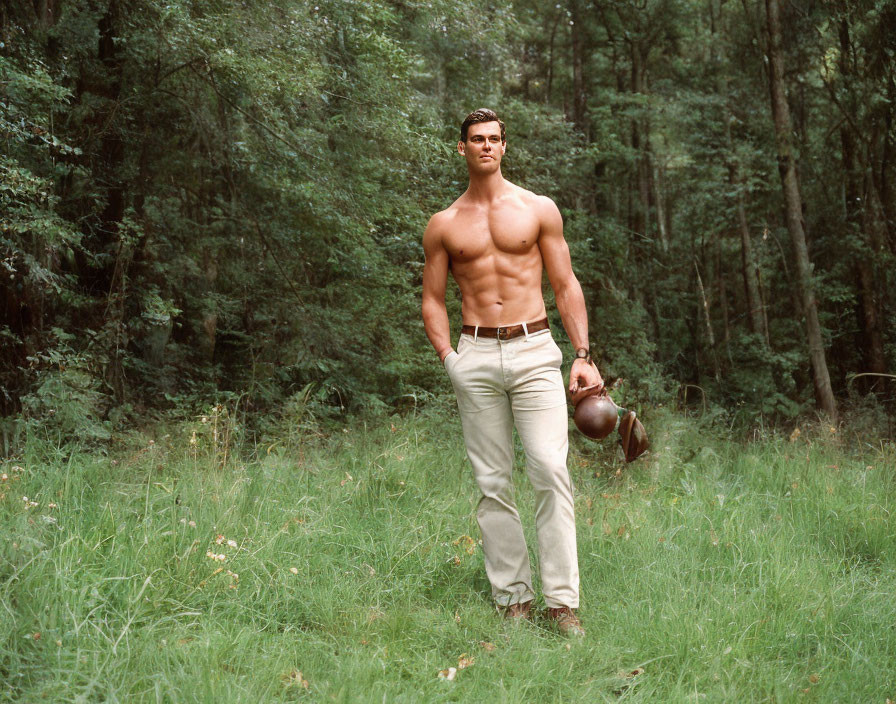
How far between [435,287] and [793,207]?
8570 millimetres

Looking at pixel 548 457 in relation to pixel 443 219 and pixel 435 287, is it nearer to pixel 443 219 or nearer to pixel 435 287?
pixel 435 287

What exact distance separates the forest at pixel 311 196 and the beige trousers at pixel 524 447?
273 centimetres

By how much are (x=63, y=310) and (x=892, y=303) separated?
1088 centimetres

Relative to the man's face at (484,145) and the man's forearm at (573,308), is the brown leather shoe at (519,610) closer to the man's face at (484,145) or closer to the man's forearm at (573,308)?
the man's forearm at (573,308)

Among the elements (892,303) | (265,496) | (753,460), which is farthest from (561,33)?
(265,496)

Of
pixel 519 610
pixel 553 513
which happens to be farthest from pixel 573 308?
pixel 519 610

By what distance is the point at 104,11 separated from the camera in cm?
764

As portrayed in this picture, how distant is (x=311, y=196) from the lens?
8.04m

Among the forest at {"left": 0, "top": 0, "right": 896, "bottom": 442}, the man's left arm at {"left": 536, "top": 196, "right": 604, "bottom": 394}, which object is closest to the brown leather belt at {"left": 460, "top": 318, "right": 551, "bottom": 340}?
the man's left arm at {"left": 536, "top": 196, "right": 604, "bottom": 394}

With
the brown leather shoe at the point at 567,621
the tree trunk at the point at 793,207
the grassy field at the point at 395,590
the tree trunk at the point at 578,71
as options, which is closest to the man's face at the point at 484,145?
the grassy field at the point at 395,590

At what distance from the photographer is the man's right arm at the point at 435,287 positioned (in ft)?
13.1

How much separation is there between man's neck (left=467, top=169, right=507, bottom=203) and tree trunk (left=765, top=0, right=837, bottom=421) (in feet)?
27.4

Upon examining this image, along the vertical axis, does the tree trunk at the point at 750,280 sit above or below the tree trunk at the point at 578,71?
below

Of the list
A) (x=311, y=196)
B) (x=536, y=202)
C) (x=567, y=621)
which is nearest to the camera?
(x=567, y=621)
